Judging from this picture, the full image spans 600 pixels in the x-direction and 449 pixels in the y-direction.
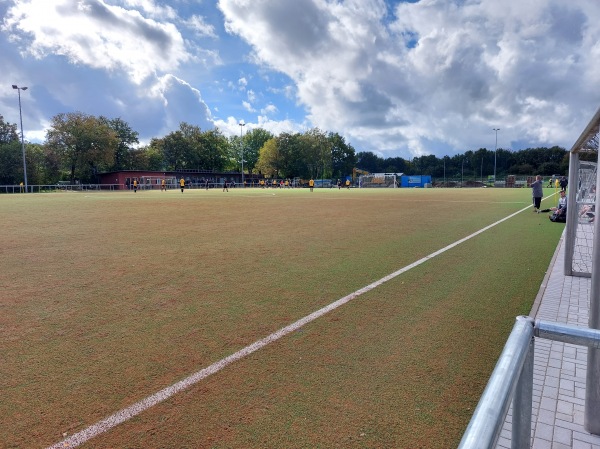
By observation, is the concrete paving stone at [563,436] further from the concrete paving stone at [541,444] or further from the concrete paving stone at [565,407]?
the concrete paving stone at [565,407]

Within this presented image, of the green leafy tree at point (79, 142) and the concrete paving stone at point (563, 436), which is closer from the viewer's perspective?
the concrete paving stone at point (563, 436)

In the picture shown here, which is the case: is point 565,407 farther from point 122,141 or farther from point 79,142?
point 122,141

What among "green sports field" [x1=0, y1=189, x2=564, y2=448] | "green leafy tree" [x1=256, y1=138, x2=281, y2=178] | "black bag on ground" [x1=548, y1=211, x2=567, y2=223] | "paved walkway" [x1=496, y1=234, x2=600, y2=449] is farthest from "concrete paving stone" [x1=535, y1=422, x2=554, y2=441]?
"green leafy tree" [x1=256, y1=138, x2=281, y2=178]

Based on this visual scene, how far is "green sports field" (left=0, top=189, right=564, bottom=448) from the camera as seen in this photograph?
294cm

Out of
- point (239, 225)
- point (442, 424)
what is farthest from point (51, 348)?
point (239, 225)

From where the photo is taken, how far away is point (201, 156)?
9519cm

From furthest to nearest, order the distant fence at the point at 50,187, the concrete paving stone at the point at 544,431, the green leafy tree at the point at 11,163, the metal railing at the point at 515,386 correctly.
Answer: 1. the green leafy tree at the point at 11,163
2. the distant fence at the point at 50,187
3. the concrete paving stone at the point at 544,431
4. the metal railing at the point at 515,386

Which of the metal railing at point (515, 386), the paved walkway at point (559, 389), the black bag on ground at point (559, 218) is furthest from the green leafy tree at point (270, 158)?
the metal railing at point (515, 386)

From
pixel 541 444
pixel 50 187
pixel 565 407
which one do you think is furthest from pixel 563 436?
pixel 50 187

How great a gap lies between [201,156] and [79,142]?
28873 millimetres

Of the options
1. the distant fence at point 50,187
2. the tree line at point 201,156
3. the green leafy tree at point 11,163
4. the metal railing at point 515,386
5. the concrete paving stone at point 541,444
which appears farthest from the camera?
the tree line at point 201,156

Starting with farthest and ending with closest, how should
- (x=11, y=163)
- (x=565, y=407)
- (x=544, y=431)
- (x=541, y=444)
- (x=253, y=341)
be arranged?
(x=11, y=163) → (x=253, y=341) → (x=565, y=407) → (x=544, y=431) → (x=541, y=444)

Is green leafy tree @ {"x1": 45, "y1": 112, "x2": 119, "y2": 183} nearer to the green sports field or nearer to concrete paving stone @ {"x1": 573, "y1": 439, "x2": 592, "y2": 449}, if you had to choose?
the green sports field

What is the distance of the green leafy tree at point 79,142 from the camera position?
70.4 meters
